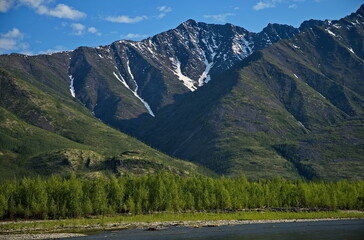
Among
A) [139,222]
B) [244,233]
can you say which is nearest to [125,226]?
[139,222]

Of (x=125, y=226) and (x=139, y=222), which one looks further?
(x=139, y=222)

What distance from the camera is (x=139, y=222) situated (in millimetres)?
164750

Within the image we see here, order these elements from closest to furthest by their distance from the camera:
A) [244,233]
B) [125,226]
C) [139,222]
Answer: [244,233]
[125,226]
[139,222]

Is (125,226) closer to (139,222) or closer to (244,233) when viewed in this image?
(139,222)

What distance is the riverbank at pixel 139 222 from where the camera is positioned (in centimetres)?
13538

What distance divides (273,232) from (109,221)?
60.9 meters

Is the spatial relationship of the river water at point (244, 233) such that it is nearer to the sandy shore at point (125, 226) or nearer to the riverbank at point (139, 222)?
the sandy shore at point (125, 226)

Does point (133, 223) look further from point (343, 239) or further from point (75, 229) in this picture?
point (343, 239)

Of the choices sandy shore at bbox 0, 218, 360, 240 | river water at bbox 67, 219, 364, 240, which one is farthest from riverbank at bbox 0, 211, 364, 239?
river water at bbox 67, 219, 364, 240

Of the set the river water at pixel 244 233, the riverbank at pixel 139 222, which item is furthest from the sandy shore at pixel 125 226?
the river water at pixel 244 233

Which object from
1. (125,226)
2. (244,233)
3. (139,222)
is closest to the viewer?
(244,233)

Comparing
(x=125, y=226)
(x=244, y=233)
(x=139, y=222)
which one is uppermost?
(x=139, y=222)

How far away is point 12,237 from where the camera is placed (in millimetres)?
121250

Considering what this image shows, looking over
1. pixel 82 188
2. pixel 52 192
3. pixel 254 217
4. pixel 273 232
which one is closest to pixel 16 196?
pixel 52 192
